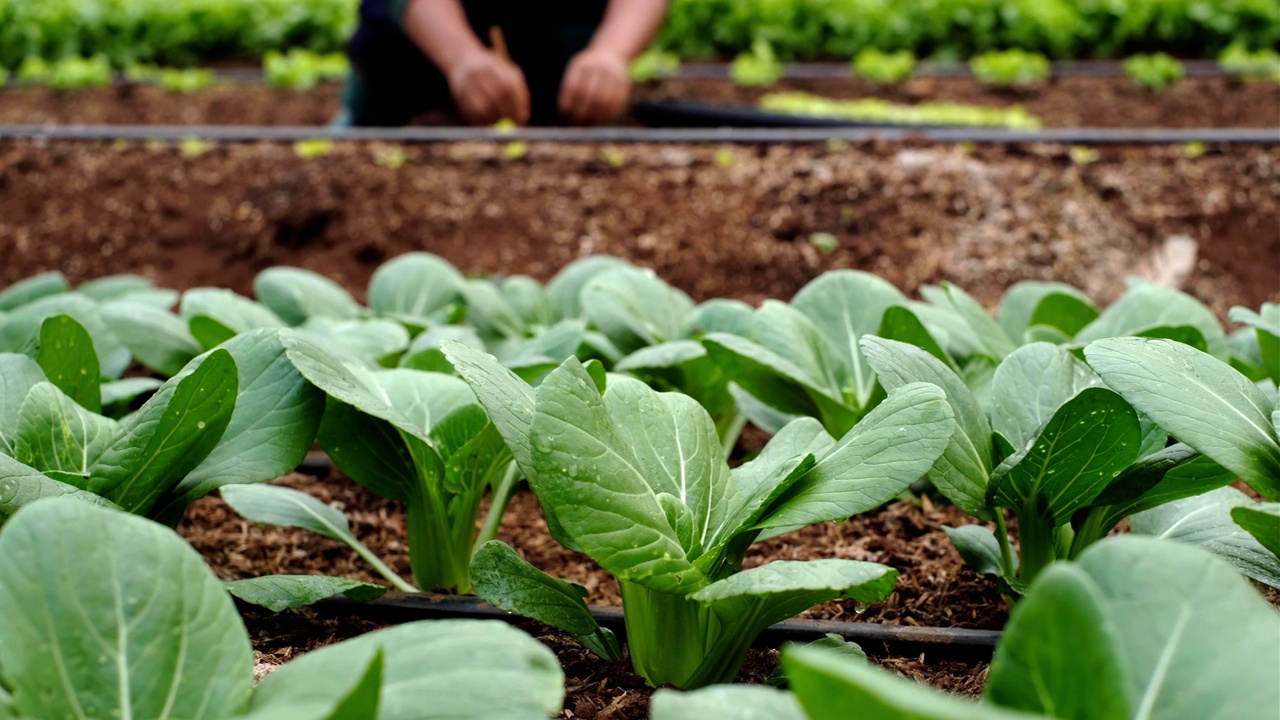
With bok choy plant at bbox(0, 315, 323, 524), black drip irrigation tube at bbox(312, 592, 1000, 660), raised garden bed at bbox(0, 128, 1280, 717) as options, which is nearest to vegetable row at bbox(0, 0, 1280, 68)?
raised garden bed at bbox(0, 128, 1280, 717)

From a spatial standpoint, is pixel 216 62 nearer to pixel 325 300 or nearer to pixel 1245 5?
pixel 325 300

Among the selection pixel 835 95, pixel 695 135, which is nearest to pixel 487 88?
pixel 695 135

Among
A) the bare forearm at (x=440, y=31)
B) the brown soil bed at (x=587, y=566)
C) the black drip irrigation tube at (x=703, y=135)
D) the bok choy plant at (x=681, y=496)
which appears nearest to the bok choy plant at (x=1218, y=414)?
the bok choy plant at (x=681, y=496)

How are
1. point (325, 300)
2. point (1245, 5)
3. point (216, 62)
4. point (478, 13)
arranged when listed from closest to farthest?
point (325, 300) → point (478, 13) → point (1245, 5) → point (216, 62)

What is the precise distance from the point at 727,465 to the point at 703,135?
210 centimetres

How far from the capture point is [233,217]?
282 centimetres

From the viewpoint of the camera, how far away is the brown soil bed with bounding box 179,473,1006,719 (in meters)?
1.02

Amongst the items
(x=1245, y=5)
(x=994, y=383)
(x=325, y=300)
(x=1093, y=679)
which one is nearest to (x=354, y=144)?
(x=325, y=300)

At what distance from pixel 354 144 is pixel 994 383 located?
237cm

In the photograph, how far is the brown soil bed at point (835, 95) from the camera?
13.7 ft

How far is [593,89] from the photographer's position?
351 cm

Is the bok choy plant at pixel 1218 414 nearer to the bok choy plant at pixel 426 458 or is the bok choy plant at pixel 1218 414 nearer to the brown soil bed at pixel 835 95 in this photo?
the bok choy plant at pixel 426 458

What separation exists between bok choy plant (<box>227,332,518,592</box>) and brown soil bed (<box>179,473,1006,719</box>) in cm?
13

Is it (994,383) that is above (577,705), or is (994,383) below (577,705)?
above
